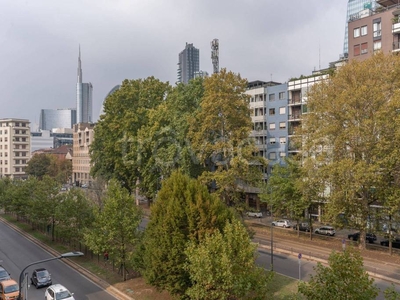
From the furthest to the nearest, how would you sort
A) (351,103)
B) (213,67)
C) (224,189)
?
(213,67), (224,189), (351,103)

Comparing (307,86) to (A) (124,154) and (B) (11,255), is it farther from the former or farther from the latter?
(B) (11,255)

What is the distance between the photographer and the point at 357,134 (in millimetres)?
35000

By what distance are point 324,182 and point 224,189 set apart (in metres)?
12.9

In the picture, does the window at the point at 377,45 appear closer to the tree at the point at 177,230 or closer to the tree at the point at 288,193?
the tree at the point at 288,193

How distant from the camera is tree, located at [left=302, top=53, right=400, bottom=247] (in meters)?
33.7

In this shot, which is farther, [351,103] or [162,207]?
[351,103]

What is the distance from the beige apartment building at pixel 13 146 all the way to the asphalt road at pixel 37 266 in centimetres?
8198

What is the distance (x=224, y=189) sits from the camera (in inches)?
1836

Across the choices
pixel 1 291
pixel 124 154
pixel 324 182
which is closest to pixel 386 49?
pixel 324 182

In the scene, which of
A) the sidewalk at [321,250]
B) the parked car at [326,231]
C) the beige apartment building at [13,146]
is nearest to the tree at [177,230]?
the sidewalk at [321,250]

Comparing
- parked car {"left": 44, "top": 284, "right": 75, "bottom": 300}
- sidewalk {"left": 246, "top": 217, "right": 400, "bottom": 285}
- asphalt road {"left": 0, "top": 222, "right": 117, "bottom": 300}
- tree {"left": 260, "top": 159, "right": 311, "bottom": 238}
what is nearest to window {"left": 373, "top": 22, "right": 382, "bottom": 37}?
tree {"left": 260, "top": 159, "right": 311, "bottom": 238}

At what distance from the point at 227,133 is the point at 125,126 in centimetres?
1787

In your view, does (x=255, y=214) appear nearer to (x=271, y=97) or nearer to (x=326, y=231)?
(x=326, y=231)

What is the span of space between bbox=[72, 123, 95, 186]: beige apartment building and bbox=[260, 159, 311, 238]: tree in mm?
93030
